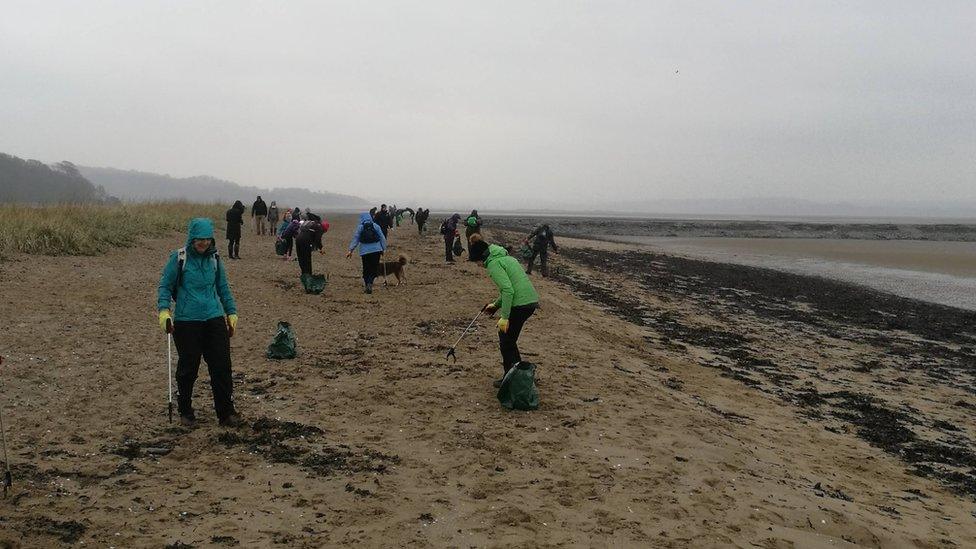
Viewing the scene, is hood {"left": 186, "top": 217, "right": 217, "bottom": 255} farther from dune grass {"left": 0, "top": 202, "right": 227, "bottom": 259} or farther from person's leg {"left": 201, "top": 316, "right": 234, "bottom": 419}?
dune grass {"left": 0, "top": 202, "right": 227, "bottom": 259}

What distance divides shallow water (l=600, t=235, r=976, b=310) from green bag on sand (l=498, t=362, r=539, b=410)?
18.8 metres

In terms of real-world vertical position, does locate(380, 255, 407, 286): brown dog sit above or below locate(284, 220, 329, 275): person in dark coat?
below

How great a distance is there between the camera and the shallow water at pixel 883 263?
75.8ft

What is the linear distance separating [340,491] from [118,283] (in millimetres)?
10119

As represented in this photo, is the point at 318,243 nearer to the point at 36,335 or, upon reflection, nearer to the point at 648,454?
the point at 36,335

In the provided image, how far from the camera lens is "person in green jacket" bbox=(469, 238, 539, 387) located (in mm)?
6598

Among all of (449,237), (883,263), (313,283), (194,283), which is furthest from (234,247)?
(883,263)

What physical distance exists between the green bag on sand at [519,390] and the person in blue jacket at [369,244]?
6.55 meters

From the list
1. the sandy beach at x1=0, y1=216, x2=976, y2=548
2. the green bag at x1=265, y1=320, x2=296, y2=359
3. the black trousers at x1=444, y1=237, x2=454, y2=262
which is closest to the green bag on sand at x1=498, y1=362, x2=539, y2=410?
the sandy beach at x1=0, y1=216, x2=976, y2=548

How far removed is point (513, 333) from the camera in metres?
6.99

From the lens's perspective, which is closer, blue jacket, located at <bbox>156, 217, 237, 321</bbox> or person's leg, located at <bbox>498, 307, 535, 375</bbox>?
blue jacket, located at <bbox>156, 217, 237, 321</bbox>

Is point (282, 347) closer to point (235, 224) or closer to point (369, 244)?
point (369, 244)

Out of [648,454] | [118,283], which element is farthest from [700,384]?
[118,283]

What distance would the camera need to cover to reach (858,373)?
1050 cm
